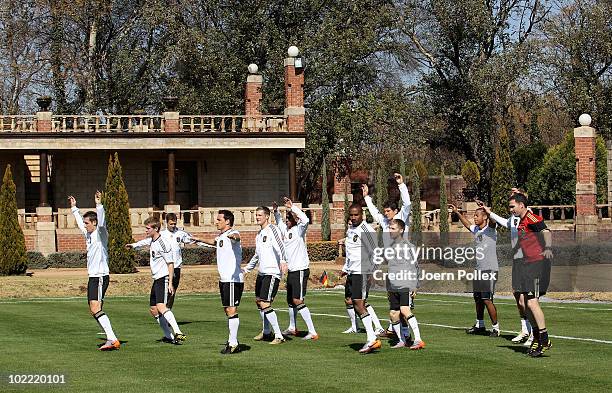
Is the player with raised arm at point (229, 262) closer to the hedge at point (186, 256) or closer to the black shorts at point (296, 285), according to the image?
the black shorts at point (296, 285)

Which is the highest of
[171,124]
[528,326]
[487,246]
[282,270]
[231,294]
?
[171,124]

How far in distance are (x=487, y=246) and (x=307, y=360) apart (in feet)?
14.1

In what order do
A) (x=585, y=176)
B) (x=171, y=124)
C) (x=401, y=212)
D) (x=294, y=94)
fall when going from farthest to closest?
1. (x=294, y=94)
2. (x=171, y=124)
3. (x=585, y=176)
4. (x=401, y=212)

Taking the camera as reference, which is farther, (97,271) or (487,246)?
(487,246)

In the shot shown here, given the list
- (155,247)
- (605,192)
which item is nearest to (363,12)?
(605,192)

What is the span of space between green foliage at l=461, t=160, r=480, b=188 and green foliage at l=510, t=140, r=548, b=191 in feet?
9.68

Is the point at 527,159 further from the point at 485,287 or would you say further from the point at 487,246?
the point at 485,287

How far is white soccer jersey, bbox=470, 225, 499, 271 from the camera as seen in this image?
18562 millimetres

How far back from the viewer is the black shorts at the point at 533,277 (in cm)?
1612

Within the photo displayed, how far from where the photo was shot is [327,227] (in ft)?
164

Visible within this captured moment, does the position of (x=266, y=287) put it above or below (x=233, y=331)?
above

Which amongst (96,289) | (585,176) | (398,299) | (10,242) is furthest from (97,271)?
(585,176)

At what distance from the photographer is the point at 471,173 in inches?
2399

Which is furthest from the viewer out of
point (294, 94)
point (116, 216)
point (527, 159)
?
point (527, 159)
